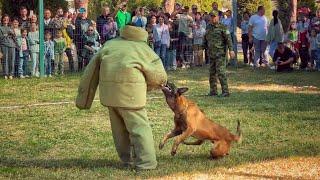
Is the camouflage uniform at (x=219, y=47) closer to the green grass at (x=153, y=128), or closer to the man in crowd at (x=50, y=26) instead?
the green grass at (x=153, y=128)

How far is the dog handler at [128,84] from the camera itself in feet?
22.8

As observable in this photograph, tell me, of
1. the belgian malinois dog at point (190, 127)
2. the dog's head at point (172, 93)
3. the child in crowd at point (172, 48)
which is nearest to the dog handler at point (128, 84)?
the dog's head at point (172, 93)

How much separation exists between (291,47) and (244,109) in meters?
8.48

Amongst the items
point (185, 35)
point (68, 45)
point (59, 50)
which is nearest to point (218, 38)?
point (59, 50)

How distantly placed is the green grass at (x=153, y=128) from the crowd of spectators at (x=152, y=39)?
1.73 meters

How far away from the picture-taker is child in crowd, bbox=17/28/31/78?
17.1m

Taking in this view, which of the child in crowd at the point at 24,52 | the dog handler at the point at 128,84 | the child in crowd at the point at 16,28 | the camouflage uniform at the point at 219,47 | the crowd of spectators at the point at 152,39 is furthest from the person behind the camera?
the crowd of spectators at the point at 152,39

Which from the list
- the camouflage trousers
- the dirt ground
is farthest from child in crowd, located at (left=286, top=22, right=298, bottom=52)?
the dirt ground

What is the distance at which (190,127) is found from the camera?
750cm

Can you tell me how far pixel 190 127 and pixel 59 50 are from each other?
10977 millimetres

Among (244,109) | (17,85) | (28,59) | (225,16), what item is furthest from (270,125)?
(225,16)

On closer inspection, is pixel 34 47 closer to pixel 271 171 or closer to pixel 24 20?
pixel 24 20

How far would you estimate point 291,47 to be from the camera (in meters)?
19.7

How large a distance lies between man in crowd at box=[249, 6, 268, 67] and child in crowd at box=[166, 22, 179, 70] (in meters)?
2.46
